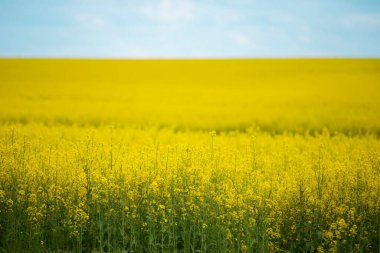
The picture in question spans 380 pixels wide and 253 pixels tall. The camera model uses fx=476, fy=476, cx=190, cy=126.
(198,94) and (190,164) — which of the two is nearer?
(190,164)

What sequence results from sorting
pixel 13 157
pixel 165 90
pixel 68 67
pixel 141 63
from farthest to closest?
pixel 141 63 < pixel 68 67 < pixel 165 90 < pixel 13 157

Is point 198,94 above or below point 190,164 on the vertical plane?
above

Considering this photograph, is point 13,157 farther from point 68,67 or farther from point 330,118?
point 68,67

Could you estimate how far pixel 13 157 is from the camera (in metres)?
9.23

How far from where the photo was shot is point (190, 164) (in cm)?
808

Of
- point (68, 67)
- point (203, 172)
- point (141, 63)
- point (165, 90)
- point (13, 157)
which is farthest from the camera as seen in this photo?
point (141, 63)

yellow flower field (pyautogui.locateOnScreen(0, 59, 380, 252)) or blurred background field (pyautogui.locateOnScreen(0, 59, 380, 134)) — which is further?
blurred background field (pyautogui.locateOnScreen(0, 59, 380, 134))

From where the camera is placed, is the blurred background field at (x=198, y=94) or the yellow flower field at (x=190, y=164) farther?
the blurred background field at (x=198, y=94)

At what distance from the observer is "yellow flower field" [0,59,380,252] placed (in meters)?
7.18

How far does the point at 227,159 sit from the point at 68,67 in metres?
28.3

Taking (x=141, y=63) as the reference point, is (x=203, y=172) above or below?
below

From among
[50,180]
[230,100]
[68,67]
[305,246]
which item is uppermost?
[68,67]

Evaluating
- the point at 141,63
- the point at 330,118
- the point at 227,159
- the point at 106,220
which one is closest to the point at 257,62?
the point at 141,63

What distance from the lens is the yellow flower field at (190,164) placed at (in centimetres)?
718
